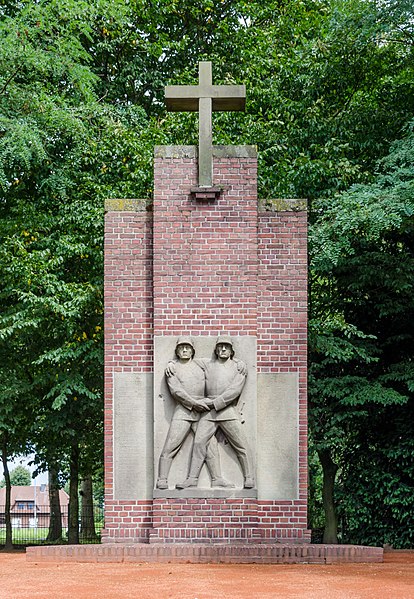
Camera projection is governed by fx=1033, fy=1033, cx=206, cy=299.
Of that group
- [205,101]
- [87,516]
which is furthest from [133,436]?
[87,516]

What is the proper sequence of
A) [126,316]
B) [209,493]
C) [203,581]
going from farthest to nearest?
[126,316] → [209,493] → [203,581]

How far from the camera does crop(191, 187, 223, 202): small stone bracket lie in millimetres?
12000

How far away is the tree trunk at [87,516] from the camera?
78.3ft

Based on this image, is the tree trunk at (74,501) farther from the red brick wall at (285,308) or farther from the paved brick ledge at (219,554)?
the red brick wall at (285,308)

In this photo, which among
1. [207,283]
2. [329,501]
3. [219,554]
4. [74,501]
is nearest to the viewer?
[219,554]

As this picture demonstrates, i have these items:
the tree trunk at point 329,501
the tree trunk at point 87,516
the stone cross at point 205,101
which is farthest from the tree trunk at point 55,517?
the stone cross at point 205,101

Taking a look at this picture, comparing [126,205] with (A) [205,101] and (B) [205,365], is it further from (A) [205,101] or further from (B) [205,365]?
(B) [205,365]

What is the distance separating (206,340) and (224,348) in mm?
261

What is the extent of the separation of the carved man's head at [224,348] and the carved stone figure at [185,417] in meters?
0.28

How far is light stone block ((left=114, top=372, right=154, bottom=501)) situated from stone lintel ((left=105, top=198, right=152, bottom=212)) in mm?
1954

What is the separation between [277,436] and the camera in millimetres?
11852

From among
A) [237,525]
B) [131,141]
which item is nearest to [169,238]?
[237,525]

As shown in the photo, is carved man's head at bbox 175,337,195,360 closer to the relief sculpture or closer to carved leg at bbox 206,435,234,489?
the relief sculpture

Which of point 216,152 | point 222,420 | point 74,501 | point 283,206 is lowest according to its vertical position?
point 74,501
